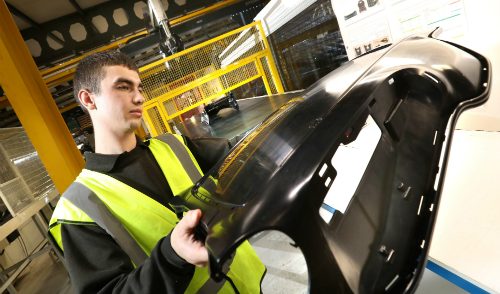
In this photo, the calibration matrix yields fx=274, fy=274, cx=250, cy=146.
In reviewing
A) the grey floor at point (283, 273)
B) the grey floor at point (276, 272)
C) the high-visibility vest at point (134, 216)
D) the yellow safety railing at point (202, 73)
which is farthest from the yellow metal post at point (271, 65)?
the high-visibility vest at point (134, 216)

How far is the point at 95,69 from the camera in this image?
109cm

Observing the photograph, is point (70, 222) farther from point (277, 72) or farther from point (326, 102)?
point (277, 72)

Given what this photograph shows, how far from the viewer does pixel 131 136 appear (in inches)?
47.3

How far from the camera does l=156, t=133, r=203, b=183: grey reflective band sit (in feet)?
3.92

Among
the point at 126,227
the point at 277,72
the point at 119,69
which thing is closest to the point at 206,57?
the point at 277,72

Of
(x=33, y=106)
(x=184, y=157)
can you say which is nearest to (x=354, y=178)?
(x=184, y=157)

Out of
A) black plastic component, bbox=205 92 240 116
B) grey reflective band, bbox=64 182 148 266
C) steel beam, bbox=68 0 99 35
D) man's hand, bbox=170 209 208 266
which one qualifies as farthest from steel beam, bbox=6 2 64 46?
man's hand, bbox=170 209 208 266

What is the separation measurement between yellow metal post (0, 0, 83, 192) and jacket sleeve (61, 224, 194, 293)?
4.68 ft

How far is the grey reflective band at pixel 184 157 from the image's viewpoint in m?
1.19

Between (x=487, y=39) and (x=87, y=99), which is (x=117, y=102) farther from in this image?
(x=487, y=39)

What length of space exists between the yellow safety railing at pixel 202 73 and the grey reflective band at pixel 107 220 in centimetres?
250

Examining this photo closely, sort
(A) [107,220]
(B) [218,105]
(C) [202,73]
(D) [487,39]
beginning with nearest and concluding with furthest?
(A) [107,220], (D) [487,39], (C) [202,73], (B) [218,105]

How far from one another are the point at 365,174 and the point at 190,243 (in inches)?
18.9

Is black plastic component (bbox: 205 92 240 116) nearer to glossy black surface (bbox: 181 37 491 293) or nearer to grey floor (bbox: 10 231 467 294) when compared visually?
grey floor (bbox: 10 231 467 294)
